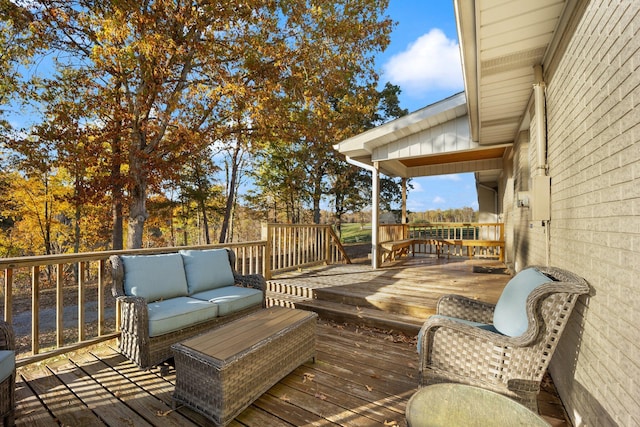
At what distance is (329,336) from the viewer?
3.52m

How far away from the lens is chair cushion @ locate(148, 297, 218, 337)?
2615 mm

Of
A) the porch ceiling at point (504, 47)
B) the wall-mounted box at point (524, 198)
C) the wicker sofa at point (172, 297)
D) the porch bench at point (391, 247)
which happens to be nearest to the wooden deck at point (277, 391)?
the wicker sofa at point (172, 297)

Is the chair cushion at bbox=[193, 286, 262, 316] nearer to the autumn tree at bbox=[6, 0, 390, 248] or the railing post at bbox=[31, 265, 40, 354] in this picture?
the railing post at bbox=[31, 265, 40, 354]

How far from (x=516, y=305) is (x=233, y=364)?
203 cm

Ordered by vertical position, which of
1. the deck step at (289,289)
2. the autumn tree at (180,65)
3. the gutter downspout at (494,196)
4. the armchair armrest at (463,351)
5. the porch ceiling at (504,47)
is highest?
the autumn tree at (180,65)

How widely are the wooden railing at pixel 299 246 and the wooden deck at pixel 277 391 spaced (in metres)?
2.38

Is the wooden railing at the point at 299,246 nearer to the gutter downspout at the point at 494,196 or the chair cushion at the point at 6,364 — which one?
the chair cushion at the point at 6,364

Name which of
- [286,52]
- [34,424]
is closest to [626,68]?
[34,424]

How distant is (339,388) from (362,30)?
381 inches

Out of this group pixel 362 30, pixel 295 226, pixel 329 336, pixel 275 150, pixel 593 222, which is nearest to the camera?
pixel 593 222

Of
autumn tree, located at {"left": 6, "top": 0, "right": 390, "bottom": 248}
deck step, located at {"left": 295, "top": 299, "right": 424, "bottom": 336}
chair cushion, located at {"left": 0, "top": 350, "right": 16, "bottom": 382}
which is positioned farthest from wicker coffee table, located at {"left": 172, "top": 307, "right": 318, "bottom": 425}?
autumn tree, located at {"left": 6, "top": 0, "right": 390, "bottom": 248}

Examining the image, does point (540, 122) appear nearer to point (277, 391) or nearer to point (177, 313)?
point (277, 391)

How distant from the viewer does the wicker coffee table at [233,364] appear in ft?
6.34

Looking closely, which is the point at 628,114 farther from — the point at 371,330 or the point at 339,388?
the point at 371,330
